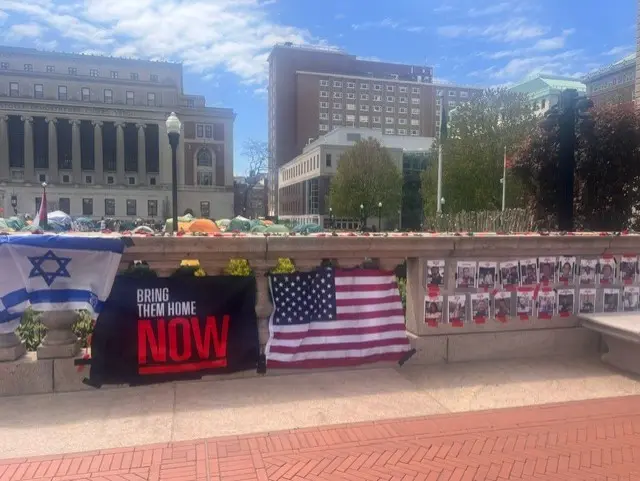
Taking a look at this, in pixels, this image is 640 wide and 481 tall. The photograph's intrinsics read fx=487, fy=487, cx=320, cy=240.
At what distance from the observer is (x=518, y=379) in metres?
5.37

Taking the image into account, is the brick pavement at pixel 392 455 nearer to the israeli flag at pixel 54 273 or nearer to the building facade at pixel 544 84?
the israeli flag at pixel 54 273

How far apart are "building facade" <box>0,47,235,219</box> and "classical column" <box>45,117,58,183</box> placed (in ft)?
0.57

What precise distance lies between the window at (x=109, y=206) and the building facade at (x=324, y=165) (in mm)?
33384

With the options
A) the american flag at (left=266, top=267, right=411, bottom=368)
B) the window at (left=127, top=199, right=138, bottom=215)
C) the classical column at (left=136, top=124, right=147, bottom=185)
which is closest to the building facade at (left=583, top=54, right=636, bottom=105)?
the classical column at (left=136, top=124, right=147, bottom=185)

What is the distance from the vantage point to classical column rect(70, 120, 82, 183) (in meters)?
86.1

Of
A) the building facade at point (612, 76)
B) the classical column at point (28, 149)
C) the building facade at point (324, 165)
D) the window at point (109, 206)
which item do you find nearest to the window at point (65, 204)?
the window at point (109, 206)

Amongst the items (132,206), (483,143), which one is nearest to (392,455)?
(483,143)

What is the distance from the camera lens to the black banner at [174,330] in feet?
15.7

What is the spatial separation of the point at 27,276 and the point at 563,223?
8.22 metres

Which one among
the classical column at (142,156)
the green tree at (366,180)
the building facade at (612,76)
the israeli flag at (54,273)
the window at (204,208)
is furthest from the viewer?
the window at (204,208)

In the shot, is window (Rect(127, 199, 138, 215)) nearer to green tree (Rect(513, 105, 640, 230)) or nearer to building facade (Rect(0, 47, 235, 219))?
building facade (Rect(0, 47, 235, 219))

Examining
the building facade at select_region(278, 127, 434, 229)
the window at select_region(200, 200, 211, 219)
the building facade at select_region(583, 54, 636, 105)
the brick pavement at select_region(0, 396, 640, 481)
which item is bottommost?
the brick pavement at select_region(0, 396, 640, 481)

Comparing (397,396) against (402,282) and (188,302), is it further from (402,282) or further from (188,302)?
(402,282)

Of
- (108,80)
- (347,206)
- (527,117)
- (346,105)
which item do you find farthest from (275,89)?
(527,117)
